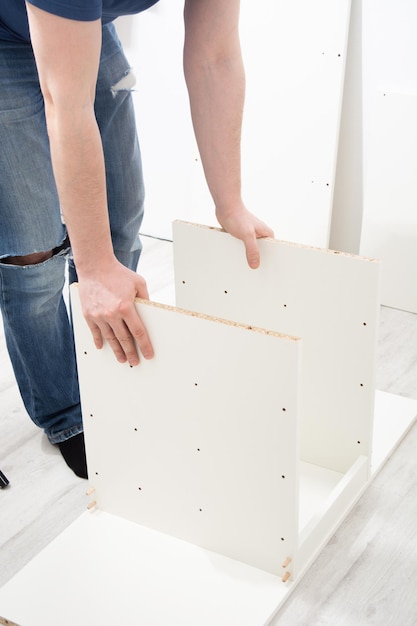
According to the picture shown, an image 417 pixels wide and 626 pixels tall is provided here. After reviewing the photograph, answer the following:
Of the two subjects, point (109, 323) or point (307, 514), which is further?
point (307, 514)

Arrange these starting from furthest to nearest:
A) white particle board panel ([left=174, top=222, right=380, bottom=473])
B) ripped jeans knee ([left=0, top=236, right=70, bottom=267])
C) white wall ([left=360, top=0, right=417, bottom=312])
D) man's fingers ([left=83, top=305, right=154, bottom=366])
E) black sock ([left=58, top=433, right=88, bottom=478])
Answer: white wall ([left=360, top=0, right=417, bottom=312]), black sock ([left=58, top=433, right=88, bottom=478]), ripped jeans knee ([left=0, top=236, right=70, bottom=267]), white particle board panel ([left=174, top=222, right=380, bottom=473]), man's fingers ([left=83, top=305, right=154, bottom=366])

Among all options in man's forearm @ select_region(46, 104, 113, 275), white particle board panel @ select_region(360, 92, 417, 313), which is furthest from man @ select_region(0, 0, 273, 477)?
white particle board panel @ select_region(360, 92, 417, 313)

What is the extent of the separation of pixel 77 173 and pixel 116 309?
0.18 metres

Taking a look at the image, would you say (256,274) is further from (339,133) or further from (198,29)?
(339,133)

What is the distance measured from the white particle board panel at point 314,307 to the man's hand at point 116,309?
0.84 ft

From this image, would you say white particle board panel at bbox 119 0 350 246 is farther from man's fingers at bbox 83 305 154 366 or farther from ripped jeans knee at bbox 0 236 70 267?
man's fingers at bbox 83 305 154 366

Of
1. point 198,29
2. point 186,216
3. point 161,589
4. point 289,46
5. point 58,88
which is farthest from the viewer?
point 186,216

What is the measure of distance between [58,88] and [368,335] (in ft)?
1.93

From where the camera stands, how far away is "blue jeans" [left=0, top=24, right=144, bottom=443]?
1.31 metres

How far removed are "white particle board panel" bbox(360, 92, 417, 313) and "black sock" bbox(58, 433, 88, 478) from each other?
89 centimetres

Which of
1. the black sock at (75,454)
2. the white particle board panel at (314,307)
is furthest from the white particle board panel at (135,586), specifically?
the white particle board panel at (314,307)

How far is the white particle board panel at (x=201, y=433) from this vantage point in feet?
3.62

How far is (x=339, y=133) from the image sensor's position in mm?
2115

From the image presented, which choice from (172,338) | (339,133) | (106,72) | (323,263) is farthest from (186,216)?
(172,338)
